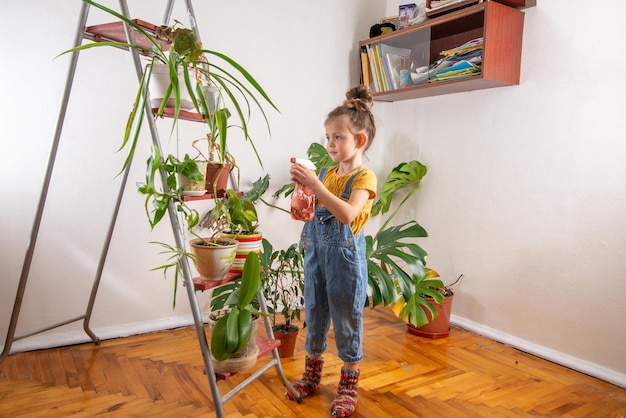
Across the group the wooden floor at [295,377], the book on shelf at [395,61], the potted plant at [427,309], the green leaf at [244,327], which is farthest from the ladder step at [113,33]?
the potted plant at [427,309]

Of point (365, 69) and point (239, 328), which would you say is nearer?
point (239, 328)

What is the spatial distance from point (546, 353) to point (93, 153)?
228 cm

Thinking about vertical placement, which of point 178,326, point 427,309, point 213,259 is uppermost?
point 213,259

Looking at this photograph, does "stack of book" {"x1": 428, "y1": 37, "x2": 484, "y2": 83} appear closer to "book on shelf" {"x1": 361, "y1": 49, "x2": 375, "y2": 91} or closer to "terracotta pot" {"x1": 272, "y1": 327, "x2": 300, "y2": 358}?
"book on shelf" {"x1": 361, "y1": 49, "x2": 375, "y2": 91}

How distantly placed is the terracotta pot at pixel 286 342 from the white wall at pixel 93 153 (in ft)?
2.08

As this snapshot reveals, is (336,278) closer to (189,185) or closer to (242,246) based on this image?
(242,246)

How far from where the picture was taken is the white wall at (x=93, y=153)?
2066mm

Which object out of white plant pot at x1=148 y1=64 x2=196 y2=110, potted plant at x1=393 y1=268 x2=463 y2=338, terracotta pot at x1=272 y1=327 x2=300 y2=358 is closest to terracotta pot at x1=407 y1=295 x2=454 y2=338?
potted plant at x1=393 y1=268 x2=463 y2=338

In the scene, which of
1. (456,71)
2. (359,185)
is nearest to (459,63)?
(456,71)

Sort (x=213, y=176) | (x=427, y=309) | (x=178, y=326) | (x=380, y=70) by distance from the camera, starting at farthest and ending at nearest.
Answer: (x=380, y=70)
(x=178, y=326)
(x=427, y=309)
(x=213, y=176)

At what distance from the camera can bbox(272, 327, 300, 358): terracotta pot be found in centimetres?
215

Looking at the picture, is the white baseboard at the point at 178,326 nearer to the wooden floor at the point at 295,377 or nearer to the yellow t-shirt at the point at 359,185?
the wooden floor at the point at 295,377

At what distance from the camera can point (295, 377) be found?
6.47ft

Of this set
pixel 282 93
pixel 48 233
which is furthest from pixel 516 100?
pixel 48 233
